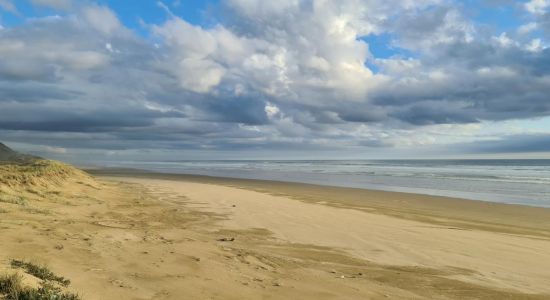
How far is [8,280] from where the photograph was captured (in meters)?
5.05

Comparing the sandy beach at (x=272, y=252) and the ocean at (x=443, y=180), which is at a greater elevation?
the ocean at (x=443, y=180)

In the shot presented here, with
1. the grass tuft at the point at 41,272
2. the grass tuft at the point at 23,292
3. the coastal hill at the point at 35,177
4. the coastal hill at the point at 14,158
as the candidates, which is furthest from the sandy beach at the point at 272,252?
the coastal hill at the point at 14,158

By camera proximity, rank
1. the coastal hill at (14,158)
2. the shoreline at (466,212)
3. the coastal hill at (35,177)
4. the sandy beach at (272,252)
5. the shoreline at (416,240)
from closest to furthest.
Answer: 1. the sandy beach at (272,252)
2. the shoreline at (416,240)
3. the shoreline at (466,212)
4. the coastal hill at (35,177)
5. the coastal hill at (14,158)

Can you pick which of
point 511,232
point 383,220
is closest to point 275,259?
point 383,220

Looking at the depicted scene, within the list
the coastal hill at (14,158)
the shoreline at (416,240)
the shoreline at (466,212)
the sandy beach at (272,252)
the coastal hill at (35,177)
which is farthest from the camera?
the coastal hill at (14,158)

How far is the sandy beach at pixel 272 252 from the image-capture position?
668 cm

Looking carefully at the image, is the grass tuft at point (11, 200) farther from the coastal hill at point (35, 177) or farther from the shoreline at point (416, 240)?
the shoreline at point (416, 240)

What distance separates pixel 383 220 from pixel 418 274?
747 centimetres

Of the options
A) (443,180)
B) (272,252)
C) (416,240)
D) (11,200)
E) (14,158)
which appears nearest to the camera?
(272,252)

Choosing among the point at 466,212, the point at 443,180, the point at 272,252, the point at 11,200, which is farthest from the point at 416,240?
the point at 443,180

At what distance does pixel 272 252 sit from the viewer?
32.0 ft

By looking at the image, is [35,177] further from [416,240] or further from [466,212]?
[466,212]

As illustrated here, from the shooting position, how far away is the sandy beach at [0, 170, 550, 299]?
6.68m

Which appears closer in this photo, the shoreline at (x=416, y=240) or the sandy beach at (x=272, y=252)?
the sandy beach at (x=272, y=252)
